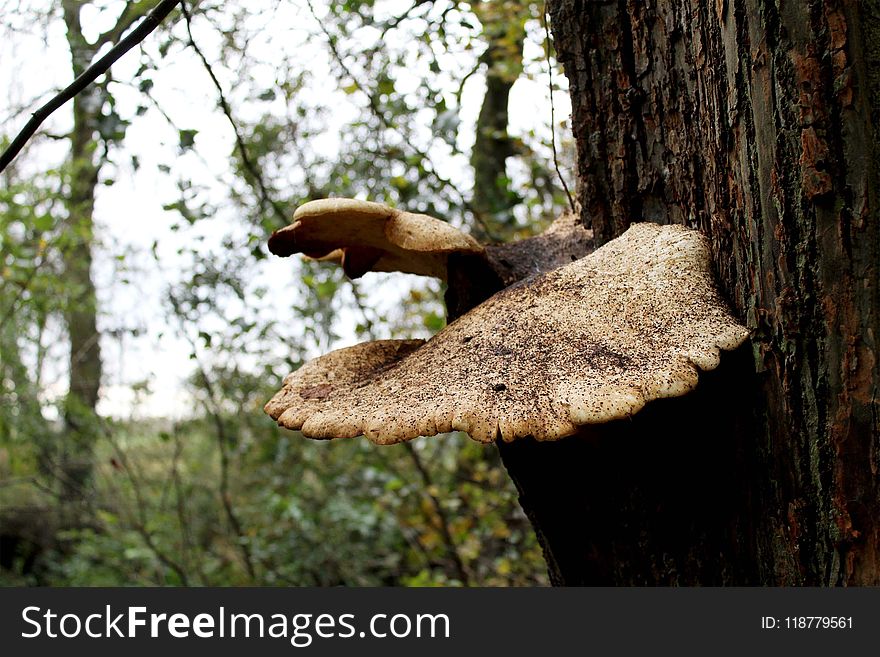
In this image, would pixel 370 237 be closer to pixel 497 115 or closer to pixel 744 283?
pixel 744 283

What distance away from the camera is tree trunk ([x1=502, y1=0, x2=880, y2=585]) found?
1.16 m

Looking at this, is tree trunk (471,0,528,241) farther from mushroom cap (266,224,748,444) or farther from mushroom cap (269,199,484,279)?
mushroom cap (266,224,748,444)

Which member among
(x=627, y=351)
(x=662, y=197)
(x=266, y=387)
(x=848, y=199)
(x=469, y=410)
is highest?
(x=266, y=387)

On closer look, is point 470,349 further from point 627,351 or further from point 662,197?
point 662,197

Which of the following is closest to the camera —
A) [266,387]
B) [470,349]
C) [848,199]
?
[848,199]

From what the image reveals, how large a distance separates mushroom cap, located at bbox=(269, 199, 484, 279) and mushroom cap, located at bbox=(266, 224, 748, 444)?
21 cm

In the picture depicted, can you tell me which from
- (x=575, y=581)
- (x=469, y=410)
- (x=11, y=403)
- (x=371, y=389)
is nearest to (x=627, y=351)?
(x=469, y=410)

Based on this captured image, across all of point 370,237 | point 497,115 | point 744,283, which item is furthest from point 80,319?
point 744,283

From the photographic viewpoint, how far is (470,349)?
1452 millimetres

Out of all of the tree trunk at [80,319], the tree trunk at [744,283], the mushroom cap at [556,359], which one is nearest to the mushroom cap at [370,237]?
the mushroom cap at [556,359]

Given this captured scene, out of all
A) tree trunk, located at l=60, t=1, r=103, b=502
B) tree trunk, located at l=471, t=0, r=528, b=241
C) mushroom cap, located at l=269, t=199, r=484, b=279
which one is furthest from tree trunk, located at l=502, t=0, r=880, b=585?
tree trunk, located at l=60, t=1, r=103, b=502

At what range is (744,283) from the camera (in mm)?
1335

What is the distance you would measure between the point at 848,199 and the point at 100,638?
79.0 inches

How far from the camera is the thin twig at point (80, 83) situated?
1406 millimetres
